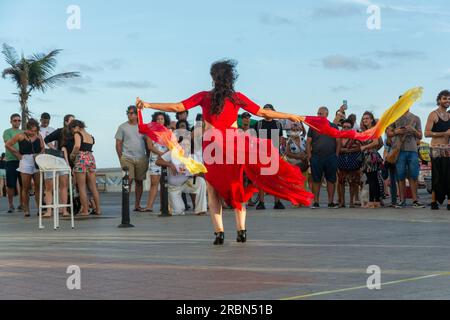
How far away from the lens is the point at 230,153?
1152cm

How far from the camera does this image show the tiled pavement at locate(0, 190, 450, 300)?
7723 millimetres

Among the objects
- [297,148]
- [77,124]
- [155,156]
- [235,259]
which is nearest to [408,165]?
[297,148]

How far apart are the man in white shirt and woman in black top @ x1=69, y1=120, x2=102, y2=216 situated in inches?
57.0

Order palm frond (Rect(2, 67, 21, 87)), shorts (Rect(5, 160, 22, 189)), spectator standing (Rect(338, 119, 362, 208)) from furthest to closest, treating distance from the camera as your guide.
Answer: palm frond (Rect(2, 67, 21, 87)), shorts (Rect(5, 160, 22, 189)), spectator standing (Rect(338, 119, 362, 208))

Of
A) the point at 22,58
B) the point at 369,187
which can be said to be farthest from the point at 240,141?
the point at 22,58

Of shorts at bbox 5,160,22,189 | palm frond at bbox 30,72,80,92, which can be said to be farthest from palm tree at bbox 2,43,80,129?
shorts at bbox 5,160,22,189

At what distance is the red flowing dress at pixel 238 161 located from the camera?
11.5 meters

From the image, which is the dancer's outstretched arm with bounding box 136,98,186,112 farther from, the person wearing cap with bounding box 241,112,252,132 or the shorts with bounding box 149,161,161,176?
the shorts with bounding box 149,161,161,176

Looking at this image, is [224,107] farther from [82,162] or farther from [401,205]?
[401,205]

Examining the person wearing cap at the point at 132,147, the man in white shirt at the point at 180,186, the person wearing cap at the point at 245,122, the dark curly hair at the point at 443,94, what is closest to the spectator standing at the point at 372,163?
the dark curly hair at the point at 443,94

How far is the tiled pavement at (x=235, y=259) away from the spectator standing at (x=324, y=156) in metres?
3.76

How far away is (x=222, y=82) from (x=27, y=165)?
9.46m

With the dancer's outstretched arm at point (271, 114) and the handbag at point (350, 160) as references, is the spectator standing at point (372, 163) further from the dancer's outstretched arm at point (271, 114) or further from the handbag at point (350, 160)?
the dancer's outstretched arm at point (271, 114)

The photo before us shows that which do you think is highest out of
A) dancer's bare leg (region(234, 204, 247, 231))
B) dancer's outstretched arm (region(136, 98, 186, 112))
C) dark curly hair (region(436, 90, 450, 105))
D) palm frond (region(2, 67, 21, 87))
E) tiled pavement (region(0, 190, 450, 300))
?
palm frond (region(2, 67, 21, 87))
